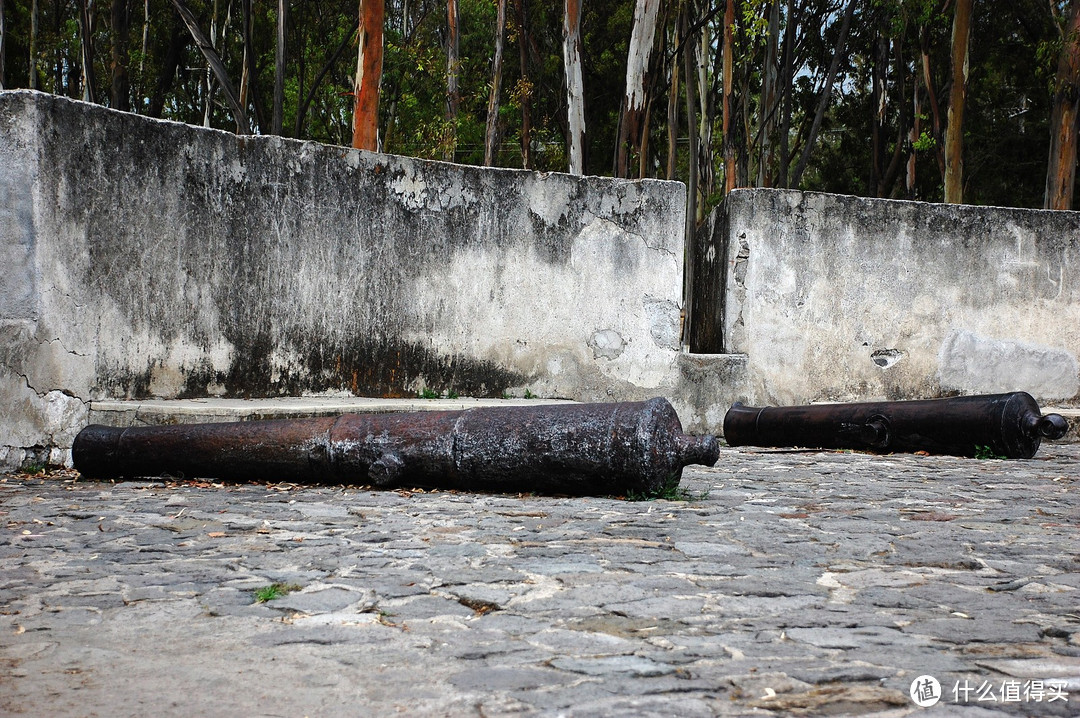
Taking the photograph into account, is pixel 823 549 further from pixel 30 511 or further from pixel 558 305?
pixel 558 305

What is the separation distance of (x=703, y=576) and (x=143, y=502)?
2.89 metres

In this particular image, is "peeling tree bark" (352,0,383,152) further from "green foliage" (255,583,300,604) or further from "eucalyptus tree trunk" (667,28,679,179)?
"green foliage" (255,583,300,604)

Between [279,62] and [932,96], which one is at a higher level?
[932,96]

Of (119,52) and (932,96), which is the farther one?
(932,96)

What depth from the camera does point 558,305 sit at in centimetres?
813

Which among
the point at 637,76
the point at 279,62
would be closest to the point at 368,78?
the point at 279,62

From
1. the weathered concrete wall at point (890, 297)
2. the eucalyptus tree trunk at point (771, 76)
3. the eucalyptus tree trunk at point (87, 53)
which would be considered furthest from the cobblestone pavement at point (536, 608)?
the eucalyptus tree trunk at point (771, 76)

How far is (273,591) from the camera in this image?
280 cm

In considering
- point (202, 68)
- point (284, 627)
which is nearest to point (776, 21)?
point (202, 68)

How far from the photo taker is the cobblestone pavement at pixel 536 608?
2.00m

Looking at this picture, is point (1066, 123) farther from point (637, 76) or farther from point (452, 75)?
point (452, 75)

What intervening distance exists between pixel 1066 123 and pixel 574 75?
7.47 metres

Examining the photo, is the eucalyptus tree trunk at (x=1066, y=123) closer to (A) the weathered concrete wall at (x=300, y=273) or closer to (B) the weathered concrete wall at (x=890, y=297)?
(B) the weathered concrete wall at (x=890, y=297)

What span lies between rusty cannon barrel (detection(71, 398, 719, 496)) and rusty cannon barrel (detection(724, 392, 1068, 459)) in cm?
307
